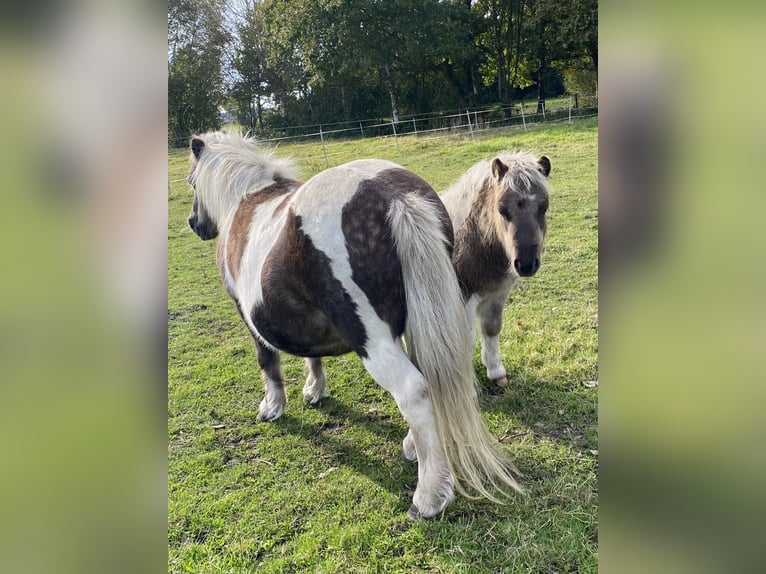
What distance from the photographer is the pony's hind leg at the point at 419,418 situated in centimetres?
216

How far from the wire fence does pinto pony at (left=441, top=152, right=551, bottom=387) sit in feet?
31.6

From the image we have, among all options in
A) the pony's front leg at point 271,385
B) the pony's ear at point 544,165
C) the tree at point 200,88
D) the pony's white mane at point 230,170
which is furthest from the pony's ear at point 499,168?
the tree at point 200,88

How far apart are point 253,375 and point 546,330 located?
2.71 metres

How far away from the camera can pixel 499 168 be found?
115 inches

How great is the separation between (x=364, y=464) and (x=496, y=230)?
5.68ft

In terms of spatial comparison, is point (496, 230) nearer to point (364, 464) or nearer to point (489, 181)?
point (489, 181)

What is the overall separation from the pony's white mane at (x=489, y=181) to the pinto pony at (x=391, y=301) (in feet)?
2.45

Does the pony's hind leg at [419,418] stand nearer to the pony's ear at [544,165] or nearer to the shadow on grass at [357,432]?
the shadow on grass at [357,432]

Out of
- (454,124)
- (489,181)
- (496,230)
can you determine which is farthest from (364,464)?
(454,124)

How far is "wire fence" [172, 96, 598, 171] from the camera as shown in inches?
628

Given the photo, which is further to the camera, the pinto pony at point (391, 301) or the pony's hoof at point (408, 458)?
the pony's hoof at point (408, 458)

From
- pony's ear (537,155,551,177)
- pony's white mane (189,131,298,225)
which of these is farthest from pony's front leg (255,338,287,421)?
pony's ear (537,155,551,177)
